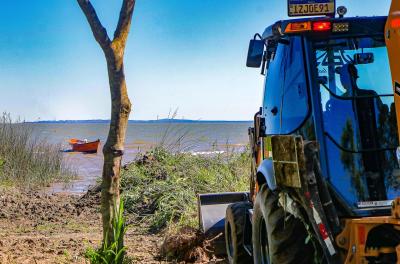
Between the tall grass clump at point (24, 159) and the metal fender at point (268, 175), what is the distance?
13579 mm

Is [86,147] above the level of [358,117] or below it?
below

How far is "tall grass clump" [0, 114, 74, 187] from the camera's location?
17.7m

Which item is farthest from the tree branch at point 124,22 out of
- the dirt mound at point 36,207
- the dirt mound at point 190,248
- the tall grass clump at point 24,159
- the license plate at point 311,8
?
the tall grass clump at point 24,159

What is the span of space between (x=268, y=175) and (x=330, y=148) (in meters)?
0.57

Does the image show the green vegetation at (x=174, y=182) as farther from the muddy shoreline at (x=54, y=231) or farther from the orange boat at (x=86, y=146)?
the orange boat at (x=86, y=146)

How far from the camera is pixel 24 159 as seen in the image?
721 inches

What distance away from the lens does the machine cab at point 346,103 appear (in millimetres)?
3816

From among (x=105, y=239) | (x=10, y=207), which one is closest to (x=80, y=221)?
(x=10, y=207)

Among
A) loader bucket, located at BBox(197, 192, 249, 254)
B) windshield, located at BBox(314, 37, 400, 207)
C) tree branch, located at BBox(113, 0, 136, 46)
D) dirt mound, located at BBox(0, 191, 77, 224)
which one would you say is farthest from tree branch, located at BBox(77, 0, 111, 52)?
dirt mound, located at BBox(0, 191, 77, 224)

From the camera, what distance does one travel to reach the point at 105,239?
577 cm

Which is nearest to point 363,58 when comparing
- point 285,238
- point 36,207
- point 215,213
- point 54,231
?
point 285,238

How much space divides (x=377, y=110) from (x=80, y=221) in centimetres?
892

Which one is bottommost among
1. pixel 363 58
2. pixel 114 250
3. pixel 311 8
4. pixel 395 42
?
pixel 114 250

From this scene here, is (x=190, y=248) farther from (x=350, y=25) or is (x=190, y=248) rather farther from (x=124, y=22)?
(x=350, y=25)
